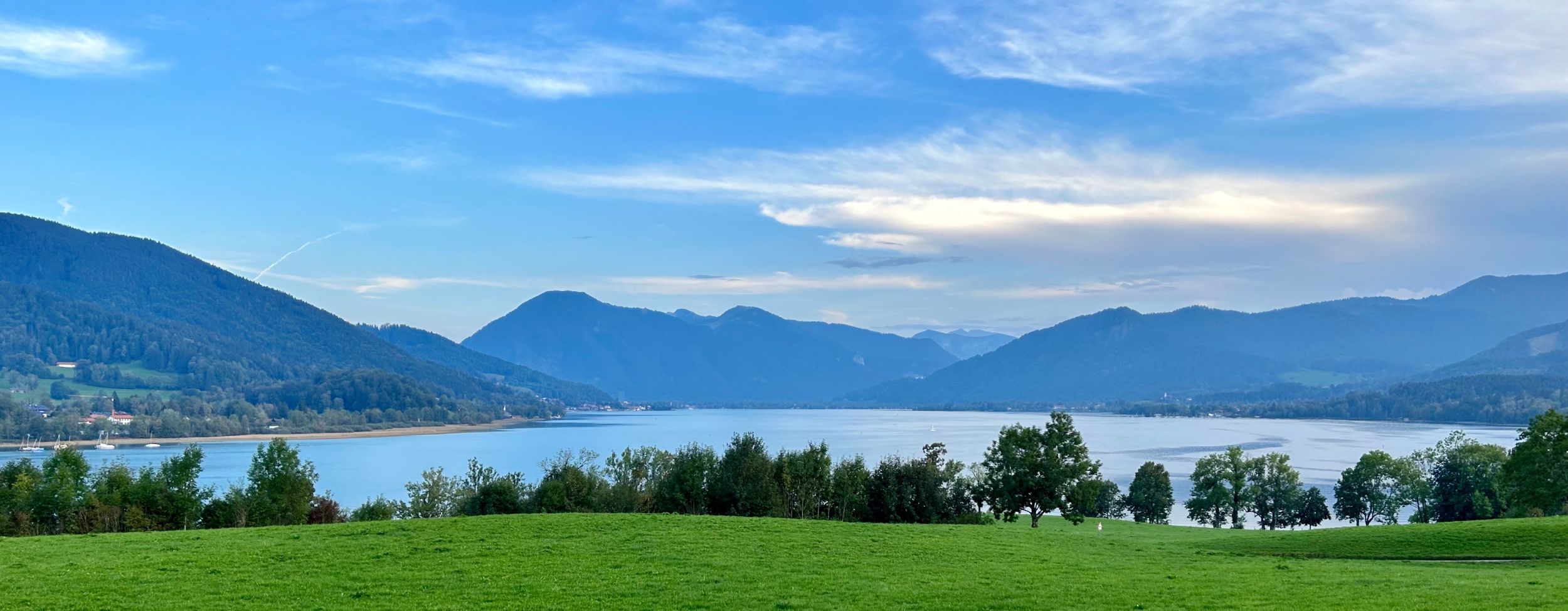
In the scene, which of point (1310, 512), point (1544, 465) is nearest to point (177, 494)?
point (1544, 465)

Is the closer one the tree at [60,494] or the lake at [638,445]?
the tree at [60,494]

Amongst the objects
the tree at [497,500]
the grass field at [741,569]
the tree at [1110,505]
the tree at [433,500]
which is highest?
the grass field at [741,569]

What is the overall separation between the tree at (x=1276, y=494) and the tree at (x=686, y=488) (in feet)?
144

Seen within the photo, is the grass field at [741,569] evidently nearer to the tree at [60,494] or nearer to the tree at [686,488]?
the tree at [686,488]

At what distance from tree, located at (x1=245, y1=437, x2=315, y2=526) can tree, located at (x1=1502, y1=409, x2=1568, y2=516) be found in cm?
5821

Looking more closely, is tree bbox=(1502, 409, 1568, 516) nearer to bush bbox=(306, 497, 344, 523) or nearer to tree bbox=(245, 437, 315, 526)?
bush bbox=(306, 497, 344, 523)

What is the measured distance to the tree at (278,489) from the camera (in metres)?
47.2


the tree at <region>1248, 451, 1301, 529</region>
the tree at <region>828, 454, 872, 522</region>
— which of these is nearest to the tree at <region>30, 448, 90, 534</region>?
the tree at <region>828, 454, 872, 522</region>

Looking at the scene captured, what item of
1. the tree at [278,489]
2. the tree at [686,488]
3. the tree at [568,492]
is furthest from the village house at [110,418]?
the tree at [686,488]

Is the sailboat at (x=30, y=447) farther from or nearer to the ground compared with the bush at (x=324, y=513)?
nearer to the ground

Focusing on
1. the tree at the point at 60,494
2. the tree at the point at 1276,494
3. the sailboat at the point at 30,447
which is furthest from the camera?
the sailboat at the point at 30,447

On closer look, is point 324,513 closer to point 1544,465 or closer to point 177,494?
point 177,494

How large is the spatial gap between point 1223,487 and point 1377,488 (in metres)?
12.5

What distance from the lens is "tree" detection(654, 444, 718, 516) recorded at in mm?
46688
